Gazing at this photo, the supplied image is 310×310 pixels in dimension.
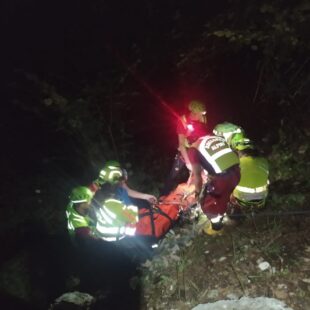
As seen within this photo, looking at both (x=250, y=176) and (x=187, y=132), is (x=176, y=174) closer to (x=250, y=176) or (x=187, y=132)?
(x=187, y=132)

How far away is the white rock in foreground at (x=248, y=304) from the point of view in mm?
4031

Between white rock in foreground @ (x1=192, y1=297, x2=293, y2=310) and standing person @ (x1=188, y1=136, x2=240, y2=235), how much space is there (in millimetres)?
1282

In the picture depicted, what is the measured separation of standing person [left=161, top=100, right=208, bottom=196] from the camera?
6.31 meters

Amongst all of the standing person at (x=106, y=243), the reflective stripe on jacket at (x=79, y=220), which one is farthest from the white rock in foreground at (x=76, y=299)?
the reflective stripe on jacket at (x=79, y=220)

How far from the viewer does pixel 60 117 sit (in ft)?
26.2

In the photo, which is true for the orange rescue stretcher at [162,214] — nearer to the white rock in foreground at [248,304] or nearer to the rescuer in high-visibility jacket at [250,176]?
the rescuer in high-visibility jacket at [250,176]

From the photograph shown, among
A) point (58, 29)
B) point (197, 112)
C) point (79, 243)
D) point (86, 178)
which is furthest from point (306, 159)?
point (58, 29)

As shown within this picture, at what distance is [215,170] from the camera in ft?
16.5

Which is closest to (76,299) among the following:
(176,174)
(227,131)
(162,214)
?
(162,214)

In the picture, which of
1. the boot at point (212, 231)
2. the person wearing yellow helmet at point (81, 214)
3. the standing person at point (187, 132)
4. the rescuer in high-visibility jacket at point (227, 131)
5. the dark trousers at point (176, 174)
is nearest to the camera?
the boot at point (212, 231)

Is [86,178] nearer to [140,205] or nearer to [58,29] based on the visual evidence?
[140,205]

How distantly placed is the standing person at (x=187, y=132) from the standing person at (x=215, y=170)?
128 cm

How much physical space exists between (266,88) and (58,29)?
18.9 ft

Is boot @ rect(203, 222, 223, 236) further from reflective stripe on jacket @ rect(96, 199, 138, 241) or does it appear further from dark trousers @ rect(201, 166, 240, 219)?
reflective stripe on jacket @ rect(96, 199, 138, 241)
